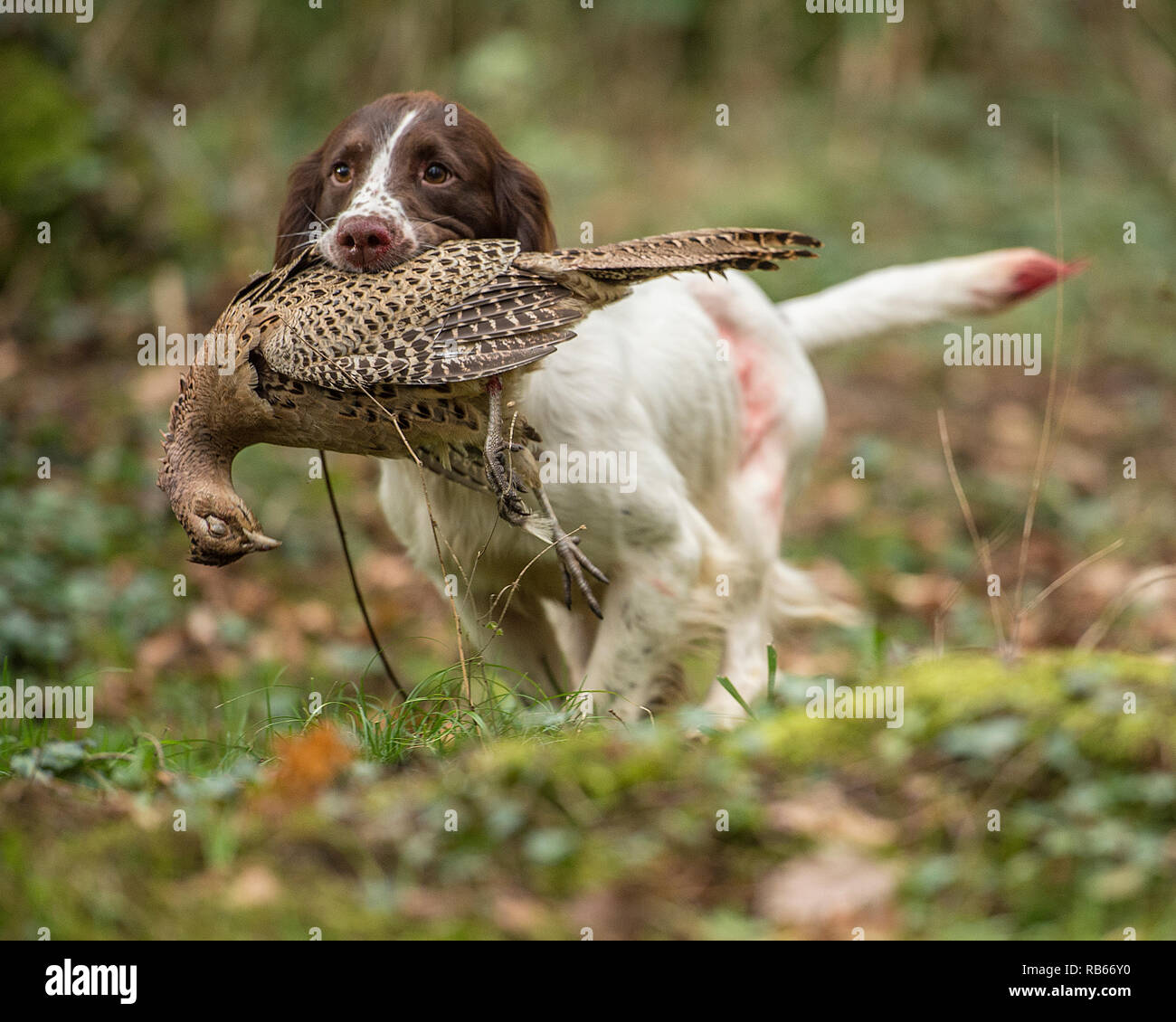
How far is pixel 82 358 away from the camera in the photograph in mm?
7969

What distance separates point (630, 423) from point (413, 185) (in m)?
0.90

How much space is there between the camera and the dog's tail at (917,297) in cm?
479

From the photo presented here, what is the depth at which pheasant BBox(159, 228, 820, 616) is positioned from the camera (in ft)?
9.78

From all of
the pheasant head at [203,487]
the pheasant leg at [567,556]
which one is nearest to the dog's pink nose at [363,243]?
the pheasant head at [203,487]

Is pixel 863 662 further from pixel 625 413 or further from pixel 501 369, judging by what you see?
pixel 501 369

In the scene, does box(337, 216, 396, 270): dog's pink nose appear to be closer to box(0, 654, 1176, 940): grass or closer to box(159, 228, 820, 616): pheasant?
box(159, 228, 820, 616): pheasant

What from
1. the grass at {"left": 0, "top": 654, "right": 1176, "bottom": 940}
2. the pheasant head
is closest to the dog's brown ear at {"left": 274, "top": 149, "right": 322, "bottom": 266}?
the pheasant head

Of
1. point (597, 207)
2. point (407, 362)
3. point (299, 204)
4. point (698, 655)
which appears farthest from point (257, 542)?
point (597, 207)

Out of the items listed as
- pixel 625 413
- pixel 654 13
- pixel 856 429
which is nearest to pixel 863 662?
pixel 625 413

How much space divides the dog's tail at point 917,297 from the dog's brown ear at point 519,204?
1.52 metres

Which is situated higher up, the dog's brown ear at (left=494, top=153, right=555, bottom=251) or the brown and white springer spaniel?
the dog's brown ear at (left=494, top=153, right=555, bottom=251)

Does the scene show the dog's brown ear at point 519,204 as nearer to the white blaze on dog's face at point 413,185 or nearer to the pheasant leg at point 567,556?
the white blaze on dog's face at point 413,185

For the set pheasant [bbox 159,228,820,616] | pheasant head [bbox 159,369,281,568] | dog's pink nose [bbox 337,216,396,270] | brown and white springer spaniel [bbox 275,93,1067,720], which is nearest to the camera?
pheasant [bbox 159,228,820,616]

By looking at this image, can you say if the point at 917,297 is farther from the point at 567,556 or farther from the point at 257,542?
the point at 257,542
